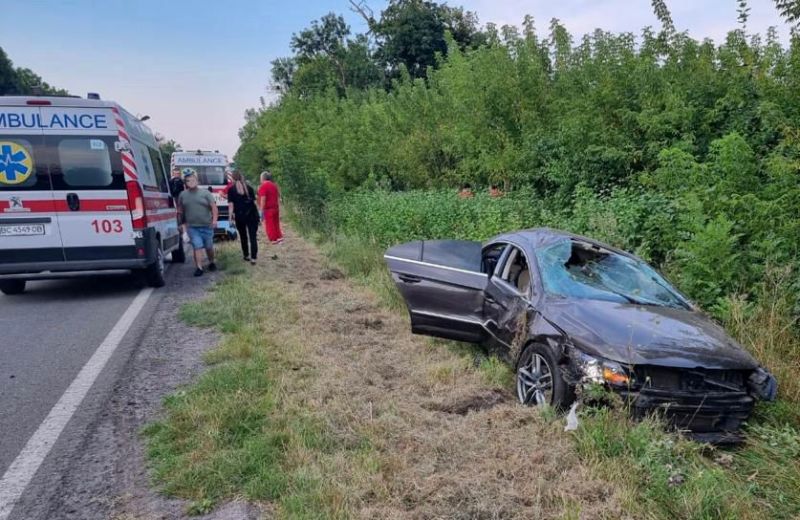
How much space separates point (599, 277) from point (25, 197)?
7421mm

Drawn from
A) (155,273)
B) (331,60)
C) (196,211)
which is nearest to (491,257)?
(155,273)

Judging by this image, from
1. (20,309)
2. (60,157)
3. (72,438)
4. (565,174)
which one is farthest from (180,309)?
(565,174)

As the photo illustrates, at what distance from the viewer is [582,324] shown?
4129 mm

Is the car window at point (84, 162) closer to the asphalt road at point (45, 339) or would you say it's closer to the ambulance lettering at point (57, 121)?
the ambulance lettering at point (57, 121)

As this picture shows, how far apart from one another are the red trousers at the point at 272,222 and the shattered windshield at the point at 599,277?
31.7ft

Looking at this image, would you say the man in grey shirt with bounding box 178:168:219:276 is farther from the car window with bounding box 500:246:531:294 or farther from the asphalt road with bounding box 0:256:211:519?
the car window with bounding box 500:246:531:294

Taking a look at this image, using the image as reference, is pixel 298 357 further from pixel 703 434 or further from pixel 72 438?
pixel 703 434

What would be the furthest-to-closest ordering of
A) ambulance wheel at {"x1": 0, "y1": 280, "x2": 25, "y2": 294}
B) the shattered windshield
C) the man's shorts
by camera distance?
the man's shorts, ambulance wheel at {"x1": 0, "y1": 280, "x2": 25, "y2": 294}, the shattered windshield

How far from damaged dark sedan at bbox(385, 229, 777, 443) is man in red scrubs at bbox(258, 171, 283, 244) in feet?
25.6

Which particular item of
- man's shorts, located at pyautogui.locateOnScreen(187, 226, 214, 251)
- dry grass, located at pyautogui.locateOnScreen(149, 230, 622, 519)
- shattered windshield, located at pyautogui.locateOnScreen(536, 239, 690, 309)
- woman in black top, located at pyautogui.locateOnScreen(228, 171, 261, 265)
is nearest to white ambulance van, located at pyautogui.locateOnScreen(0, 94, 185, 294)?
man's shorts, located at pyautogui.locateOnScreen(187, 226, 214, 251)

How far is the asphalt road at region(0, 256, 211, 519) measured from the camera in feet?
11.8

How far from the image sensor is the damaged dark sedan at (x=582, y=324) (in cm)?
372

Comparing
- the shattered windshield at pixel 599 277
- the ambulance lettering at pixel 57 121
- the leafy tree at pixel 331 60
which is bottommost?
the shattered windshield at pixel 599 277

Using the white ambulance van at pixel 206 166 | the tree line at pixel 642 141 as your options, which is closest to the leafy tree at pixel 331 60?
A: the white ambulance van at pixel 206 166
